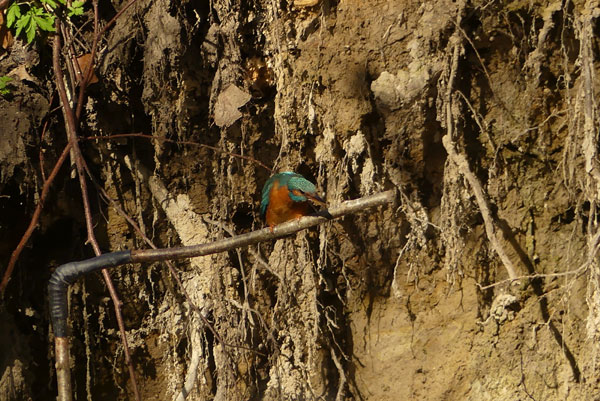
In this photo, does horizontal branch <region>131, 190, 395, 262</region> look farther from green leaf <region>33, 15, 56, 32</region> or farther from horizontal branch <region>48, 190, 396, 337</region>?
green leaf <region>33, 15, 56, 32</region>

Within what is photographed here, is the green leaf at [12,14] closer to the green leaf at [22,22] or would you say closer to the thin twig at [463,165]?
the green leaf at [22,22]

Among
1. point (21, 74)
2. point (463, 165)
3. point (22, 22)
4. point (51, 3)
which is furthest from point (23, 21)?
point (463, 165)

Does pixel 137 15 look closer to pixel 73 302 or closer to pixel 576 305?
pixel 73 302

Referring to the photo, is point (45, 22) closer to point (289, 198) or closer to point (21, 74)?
point (21, 74)

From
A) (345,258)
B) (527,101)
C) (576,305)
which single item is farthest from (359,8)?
(576,305)

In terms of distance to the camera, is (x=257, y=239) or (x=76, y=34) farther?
(x=76, y=34)

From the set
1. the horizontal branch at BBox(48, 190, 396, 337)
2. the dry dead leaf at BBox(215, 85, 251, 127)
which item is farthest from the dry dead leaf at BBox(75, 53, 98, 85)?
the horizontal branch at BBox(48, 190, 396, 337)

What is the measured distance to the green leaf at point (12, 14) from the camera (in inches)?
132

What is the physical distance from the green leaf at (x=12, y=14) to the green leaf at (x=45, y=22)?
8 centimetres

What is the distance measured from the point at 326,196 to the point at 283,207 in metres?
0.58

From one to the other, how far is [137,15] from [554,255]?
252 cm

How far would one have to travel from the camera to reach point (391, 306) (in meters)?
3.85

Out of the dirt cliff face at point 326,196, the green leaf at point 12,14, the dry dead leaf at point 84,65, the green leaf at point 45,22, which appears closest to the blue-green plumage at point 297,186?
the dirt cliff face at point 326,196

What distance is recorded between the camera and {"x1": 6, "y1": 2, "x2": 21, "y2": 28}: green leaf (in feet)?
11.0
